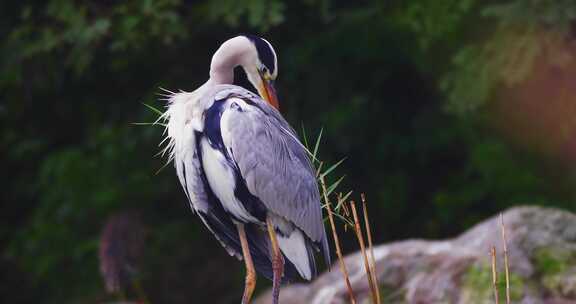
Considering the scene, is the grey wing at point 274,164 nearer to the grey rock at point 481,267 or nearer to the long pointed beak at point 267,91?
the long pointed beak at point 267,91

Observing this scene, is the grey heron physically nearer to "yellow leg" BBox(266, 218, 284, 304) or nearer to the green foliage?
"yellow leg" BBox(266, 218, 284, 304)

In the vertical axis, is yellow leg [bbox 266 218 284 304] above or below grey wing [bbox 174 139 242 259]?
below

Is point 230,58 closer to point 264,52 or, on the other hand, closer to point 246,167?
point 264,52

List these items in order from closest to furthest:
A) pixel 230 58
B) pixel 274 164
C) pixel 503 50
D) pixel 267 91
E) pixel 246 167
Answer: pixel 246 167 < pixel 274 164 < pixel 230 58 < pixel 267 91 < pixel 503 50

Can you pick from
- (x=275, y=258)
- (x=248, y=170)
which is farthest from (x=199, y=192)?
(x=275, y=258)

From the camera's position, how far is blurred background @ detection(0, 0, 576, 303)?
6.54m

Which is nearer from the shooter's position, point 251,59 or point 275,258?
point 275,258

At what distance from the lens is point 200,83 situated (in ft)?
26.2

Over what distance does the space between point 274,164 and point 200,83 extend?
4083 mm

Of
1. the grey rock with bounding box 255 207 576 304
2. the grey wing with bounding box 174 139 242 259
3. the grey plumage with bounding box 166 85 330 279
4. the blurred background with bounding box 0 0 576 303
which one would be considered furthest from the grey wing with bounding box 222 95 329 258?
the blurred background with bounding box 0 0 576 303

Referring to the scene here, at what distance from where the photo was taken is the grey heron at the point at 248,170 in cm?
388

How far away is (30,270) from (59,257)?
0.32 metres

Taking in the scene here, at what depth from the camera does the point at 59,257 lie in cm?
827

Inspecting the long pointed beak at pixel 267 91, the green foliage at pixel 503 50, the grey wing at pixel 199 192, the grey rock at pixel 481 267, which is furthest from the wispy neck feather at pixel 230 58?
the green foliage at pixel 503 50
